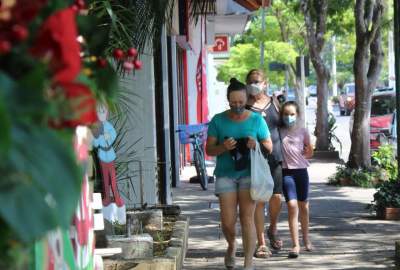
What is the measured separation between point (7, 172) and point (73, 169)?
0.49ft

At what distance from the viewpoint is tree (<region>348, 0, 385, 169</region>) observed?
17422 millimetres

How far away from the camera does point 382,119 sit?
23.5 meters

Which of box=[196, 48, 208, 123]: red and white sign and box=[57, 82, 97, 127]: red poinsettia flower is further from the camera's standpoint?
box=[196, 48, 208, 123]: red and white sign

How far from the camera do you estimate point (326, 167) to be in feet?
73.1

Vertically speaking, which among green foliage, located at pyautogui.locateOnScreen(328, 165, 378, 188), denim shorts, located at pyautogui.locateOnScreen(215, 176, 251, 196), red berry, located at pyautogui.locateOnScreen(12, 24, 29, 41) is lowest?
green foliage, located at pyautogui.locateOnScreen(328, 165, 378, 188)

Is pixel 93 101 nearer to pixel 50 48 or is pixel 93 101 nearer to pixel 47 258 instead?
pixel 50 48

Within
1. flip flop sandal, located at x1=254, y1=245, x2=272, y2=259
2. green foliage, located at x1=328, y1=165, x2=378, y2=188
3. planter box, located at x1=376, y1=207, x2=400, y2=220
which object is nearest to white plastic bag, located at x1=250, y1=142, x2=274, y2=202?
flip flop sandal, located at x1=254, y1=245, x2=272, y2=259

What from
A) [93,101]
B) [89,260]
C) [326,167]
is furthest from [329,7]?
[93,101]

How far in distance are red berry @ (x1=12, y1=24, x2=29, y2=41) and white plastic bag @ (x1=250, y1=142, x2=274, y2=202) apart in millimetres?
6167

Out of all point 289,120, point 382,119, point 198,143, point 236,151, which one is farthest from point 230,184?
point 382,119

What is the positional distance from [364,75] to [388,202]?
19.2ft

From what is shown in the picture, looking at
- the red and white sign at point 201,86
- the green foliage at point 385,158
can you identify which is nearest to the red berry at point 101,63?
the green foliage at point 385,158

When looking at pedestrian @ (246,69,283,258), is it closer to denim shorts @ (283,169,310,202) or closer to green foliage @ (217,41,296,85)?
denim shorts @ (283,169,310,202)

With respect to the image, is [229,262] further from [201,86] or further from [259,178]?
[201,86]
